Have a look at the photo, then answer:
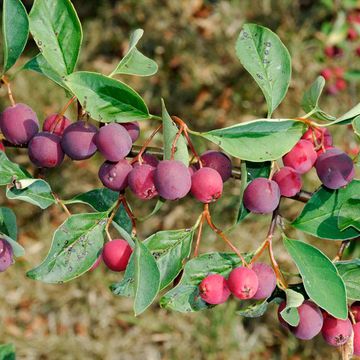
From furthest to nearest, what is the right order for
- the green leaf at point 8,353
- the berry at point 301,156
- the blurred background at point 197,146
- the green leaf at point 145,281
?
the blurred background at point 197,146, the green leaf at point 8,353, the berry at point 301,156, the green leaf at point 145,281

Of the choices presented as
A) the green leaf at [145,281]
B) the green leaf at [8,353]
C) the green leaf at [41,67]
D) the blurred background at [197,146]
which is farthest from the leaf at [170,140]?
the blurred background at [197,146]

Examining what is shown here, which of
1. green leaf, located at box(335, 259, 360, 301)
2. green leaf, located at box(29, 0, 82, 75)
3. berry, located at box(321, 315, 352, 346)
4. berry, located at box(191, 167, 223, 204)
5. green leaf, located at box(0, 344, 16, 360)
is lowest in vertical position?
green leaf, located at box(0, 344, 16, 360)

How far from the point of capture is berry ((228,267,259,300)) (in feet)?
2.55

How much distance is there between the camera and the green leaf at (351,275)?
82 centimetres

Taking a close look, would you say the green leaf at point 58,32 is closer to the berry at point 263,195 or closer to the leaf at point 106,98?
the leaf at point 106,98

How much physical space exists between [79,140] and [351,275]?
39 cm

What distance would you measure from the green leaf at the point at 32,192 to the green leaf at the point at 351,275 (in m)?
0.38

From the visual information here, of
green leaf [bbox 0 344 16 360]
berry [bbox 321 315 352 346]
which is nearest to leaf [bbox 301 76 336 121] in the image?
berry [bbox 321 315 352 346]

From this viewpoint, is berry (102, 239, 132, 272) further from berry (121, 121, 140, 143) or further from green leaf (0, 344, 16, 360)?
green leaf (0, 344, 16, 360)

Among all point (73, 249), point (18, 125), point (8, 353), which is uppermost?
point (18, 125)

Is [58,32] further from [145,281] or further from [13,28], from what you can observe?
[145,281]

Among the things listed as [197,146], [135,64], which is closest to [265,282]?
[135,64]

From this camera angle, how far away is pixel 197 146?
2.40 meters

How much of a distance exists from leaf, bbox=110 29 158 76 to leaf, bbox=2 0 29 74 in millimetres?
136
